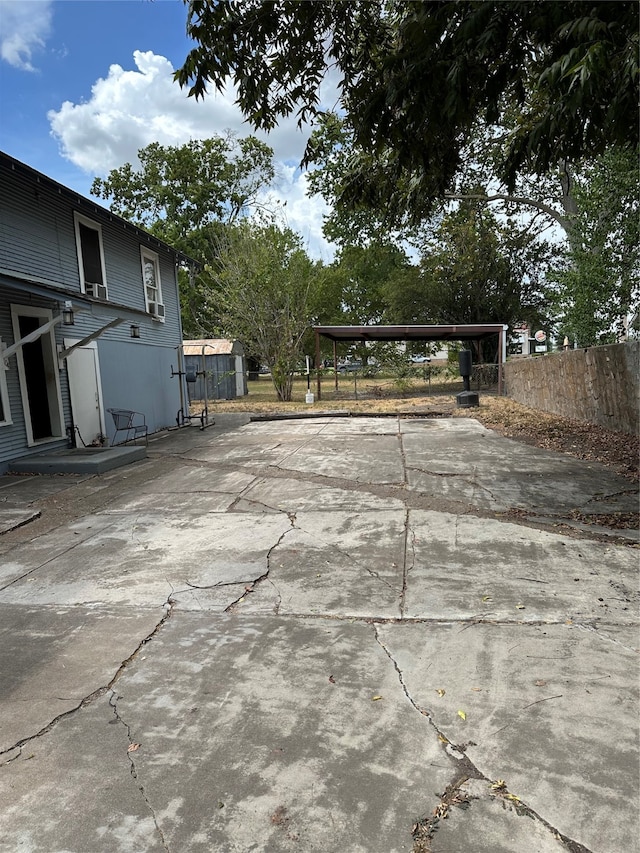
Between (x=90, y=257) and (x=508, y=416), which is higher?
(x=90, y=257)

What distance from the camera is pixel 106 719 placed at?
232 centimetres

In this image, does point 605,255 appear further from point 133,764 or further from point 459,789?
point 133,764

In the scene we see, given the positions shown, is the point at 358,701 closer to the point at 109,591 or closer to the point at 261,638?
the point at 261,638

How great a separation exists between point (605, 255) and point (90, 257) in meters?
11.1

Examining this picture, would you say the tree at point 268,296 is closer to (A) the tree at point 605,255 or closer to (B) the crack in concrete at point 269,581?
(A) the tree at point 605,255

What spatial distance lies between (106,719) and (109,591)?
1523 millimetres

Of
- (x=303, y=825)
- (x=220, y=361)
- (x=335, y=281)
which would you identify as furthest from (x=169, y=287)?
(x=335, y=281)

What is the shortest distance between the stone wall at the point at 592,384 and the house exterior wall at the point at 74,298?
29.1 ft

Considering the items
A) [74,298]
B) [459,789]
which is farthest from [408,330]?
[459,789]

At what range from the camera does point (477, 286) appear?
2628 centimetres

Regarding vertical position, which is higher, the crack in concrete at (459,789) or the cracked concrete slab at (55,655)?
the cracked concrete slab at (55,655)

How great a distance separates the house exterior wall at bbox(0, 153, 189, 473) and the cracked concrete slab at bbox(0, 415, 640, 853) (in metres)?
4.14

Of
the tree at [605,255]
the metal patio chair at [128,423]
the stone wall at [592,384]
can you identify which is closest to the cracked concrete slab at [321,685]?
the stone wall at [592,384]

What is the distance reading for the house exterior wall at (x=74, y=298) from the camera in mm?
8148
